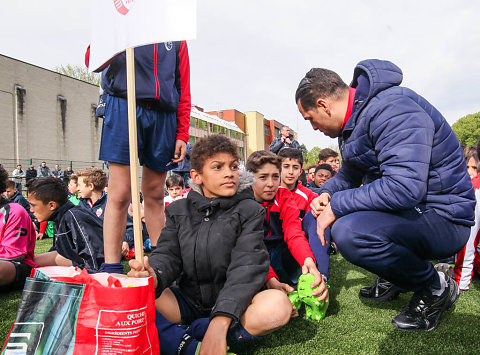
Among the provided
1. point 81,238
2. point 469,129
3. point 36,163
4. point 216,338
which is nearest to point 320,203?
point 216,338

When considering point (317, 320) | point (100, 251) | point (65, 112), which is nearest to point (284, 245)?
point (317, 320)

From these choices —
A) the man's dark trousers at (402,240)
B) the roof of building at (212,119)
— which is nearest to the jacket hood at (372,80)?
the man's dark trousers at (402,240)

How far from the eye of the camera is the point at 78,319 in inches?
45.6

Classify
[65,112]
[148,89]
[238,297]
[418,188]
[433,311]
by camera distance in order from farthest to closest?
[65,112] → [148,89] → [433,311] → [418,188] → [238,297]

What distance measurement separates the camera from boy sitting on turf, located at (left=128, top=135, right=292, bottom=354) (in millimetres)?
1581

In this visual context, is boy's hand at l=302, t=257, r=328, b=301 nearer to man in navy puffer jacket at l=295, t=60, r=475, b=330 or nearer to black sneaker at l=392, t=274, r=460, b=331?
man in navy puffer jacket at l=295, t=60, r=475, b=330

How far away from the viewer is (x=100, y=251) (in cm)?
305

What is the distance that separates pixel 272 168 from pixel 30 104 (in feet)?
82.9

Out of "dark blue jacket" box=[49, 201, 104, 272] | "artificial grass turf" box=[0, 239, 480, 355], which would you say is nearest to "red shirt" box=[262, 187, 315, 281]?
"artificial grass turf" box=[0, 239, 480, 355]

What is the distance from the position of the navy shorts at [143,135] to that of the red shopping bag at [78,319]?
117cm

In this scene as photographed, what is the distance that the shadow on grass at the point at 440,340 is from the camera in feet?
5.44

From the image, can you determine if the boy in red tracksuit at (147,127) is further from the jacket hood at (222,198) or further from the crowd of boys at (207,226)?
the jacket hood at (222,198)

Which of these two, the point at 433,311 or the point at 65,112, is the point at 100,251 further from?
the point at 65,112

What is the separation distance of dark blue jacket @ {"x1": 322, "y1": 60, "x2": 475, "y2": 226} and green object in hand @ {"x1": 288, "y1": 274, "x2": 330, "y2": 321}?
18.7 inches
